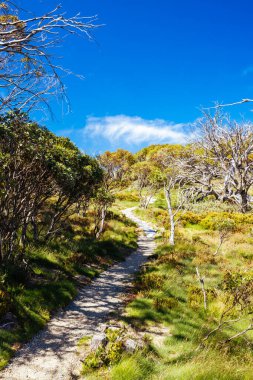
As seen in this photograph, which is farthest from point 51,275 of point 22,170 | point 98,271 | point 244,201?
point 244,201

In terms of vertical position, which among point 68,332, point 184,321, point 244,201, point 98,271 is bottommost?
point 184,321

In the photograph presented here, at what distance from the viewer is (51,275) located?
12.2 m

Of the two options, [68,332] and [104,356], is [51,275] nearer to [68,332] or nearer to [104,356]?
[68,332]

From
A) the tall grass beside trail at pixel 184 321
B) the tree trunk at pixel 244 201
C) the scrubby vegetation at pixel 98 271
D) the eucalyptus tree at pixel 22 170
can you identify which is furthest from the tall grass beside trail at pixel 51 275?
the tree trunk at pixel 244 201

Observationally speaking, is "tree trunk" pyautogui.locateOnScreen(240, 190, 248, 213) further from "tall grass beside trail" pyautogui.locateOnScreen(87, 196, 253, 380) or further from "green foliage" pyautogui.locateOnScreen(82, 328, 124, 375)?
"green foliage" pyautogui.locateOnScreen(82, 328, 124, 375)

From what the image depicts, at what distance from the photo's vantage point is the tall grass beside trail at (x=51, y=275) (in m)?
8.53

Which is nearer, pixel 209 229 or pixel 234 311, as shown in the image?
pixel 234 311

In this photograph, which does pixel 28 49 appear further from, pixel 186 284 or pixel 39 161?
pixel 186 284

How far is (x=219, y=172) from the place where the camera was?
142 ft

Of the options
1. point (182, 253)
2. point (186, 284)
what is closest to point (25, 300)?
point (186, 284)

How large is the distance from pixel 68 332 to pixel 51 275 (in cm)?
367

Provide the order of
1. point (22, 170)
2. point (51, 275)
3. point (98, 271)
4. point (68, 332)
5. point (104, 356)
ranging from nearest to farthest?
point (104, 356) → point (68, 332) → point (22, 170) → point (51, 275) → point (98, 271)

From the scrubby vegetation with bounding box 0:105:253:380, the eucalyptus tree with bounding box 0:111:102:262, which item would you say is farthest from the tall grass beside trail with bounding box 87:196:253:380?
the eucalyptus tree with bounding box 0:111:102:262

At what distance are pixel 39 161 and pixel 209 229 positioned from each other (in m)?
22.7
